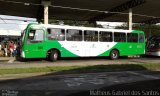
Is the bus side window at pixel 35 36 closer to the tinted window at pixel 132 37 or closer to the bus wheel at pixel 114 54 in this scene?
the bus wheel at pixel 114 54

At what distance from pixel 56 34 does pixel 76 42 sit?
72.6 inches

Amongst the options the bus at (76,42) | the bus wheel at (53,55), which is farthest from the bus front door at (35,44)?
the bus wheel at (53,55)

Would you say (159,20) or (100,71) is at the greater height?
(159,20)

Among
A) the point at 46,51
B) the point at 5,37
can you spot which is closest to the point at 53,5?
the point at 46,51

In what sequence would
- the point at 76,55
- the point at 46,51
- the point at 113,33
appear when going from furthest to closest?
the point at 113,33 < the point at 76,55 < the point at 46,51

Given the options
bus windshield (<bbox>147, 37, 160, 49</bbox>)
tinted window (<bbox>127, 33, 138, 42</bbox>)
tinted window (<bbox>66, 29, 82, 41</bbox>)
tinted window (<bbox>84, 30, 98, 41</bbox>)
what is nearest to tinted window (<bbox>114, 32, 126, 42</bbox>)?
tinted window (<bbox>127, 33, 138, 42</bbox>)

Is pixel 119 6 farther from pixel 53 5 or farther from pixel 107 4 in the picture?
pixel 53 5

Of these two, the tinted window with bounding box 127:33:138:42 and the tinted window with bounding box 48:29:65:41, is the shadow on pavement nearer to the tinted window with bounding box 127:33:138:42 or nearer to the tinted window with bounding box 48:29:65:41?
the tinted window with bounding box 48:29:65:41

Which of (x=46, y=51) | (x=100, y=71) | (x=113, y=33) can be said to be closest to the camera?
(x=100, y=71)

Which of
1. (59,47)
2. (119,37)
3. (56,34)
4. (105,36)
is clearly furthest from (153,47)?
(56,34)

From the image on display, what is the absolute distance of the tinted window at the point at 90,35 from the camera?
2391 centimetres

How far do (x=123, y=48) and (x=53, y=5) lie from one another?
10.9 meters

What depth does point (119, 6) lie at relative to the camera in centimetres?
3500

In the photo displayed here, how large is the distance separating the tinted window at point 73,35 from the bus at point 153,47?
9268 mm
